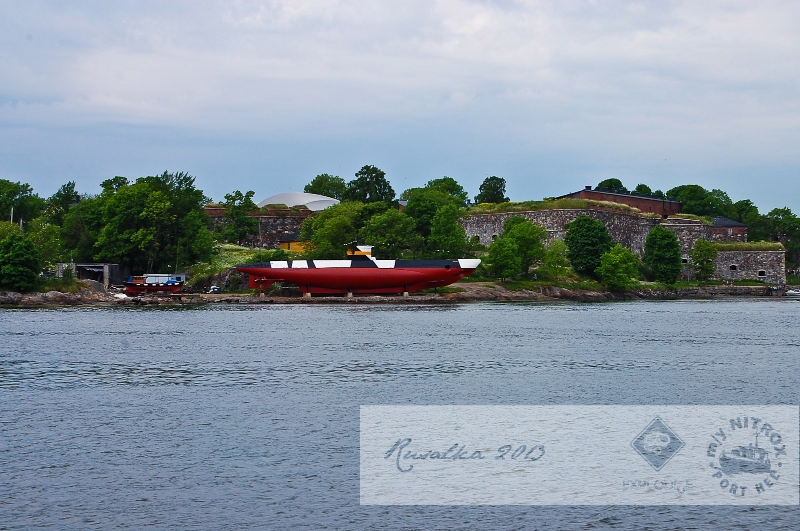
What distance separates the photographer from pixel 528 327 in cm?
3934

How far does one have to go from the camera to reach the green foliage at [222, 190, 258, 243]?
86500mm

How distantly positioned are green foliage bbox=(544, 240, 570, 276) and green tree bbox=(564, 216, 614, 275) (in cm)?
257

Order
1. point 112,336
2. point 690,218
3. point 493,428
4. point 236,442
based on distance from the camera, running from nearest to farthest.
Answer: point 236,442, point 493,428, point 112,336, point 690,218

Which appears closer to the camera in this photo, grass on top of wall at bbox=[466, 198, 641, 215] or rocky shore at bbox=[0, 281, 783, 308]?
rocky shore at bbox=[0, 281, 783, 308]

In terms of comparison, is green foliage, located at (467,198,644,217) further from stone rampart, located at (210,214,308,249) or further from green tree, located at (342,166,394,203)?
stone rampart, located at (210,214,308,249)

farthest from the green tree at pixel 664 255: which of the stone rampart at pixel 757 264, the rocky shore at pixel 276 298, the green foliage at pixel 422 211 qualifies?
the green foliage at pixel 422 211

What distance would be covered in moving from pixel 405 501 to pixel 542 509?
1824 mm

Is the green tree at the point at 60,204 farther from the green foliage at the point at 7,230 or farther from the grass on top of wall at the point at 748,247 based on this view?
the grass on top of wall at the point at 748,247

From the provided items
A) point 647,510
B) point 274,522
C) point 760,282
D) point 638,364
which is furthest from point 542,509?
point 760,282

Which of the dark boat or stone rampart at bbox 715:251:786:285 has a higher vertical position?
stone rampart at bbox 715:251:786:285

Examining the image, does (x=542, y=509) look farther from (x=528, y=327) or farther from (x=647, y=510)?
(x=528, y=327)

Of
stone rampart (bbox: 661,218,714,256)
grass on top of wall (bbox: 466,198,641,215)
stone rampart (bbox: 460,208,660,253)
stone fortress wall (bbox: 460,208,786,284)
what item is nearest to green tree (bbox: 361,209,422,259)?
stone rampart (bbox: 460,208,660,253)

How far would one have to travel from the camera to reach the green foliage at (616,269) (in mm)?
71688

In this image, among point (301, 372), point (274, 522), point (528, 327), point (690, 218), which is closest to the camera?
point (274, 522)
